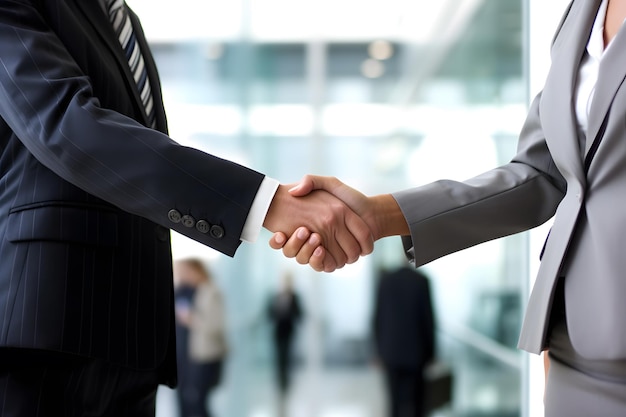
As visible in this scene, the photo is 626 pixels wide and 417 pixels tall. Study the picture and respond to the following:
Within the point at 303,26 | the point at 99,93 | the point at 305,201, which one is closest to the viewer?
the point at 99,93

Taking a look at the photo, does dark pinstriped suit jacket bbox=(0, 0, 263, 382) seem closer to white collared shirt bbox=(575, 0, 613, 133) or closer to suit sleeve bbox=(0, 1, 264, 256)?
suit sleeve bbox=(0, 1, 264, 256)

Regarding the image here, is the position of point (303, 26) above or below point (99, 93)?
above

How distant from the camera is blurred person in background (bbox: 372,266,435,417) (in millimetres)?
5020

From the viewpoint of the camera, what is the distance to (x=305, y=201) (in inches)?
71.6

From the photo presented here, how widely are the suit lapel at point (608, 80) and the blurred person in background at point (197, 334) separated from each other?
4.03 m

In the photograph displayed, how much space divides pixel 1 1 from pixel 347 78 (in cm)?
445

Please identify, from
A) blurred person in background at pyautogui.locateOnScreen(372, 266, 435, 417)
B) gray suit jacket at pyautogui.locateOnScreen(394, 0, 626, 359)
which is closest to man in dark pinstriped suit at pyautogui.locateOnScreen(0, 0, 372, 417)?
gray suit jacket at pyautogui.locateOnScreen(394, 0, 626, 359)

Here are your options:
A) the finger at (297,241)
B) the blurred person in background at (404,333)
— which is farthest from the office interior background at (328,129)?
the finger at (297,241)

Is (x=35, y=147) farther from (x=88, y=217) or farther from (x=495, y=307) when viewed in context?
(x=495, y=307)

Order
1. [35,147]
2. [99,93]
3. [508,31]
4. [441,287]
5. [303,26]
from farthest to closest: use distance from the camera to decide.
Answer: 1. [303,26]
2. [441,287]
3. [508,31]
4. [99,93]
5. [35,147]

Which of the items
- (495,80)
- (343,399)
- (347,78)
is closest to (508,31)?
(495,80)

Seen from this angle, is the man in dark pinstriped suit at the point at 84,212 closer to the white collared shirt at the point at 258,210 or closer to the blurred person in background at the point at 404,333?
the white collared shirt at the point at 258,210

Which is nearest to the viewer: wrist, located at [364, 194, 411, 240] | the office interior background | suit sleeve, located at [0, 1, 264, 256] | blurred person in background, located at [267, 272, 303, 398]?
suit sleeve, located at [0, 1, 264, 256]

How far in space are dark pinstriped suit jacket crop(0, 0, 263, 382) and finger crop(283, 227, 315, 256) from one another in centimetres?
27
